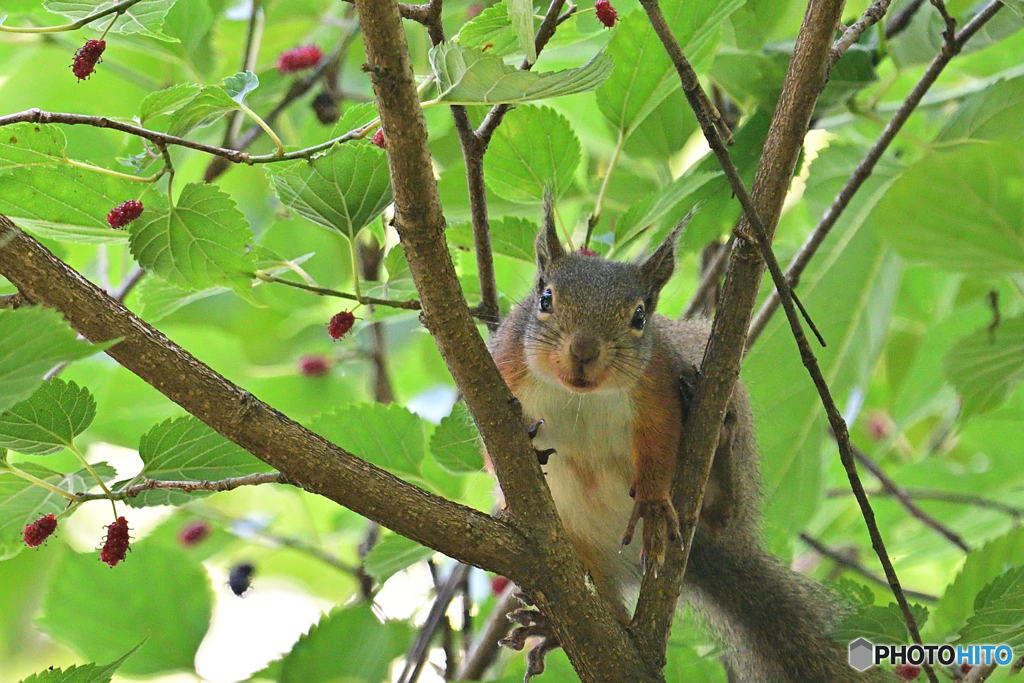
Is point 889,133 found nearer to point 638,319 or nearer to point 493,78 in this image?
point 638,319

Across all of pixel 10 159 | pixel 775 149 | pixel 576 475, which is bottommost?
pixel 10 159

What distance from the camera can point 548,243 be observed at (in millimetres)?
2047

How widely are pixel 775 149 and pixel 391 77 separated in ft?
2.59

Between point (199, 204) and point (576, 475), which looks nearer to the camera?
point (199, 204)

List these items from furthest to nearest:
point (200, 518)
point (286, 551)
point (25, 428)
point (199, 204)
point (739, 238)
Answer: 1. point (286, 551)
2. point (200, 518)
3. point (739, 238)
4. point (199, 204)
5. point (25, 428)

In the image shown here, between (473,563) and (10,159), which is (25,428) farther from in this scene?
(473,563)

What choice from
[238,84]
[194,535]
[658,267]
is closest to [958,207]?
[658,267]

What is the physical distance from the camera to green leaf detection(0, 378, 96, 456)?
141 centimetres

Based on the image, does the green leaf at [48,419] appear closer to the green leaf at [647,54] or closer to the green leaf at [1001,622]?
the green leaf at [647,54]

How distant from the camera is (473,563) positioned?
146 cm

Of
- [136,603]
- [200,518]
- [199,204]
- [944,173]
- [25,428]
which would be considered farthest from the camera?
[200,518]

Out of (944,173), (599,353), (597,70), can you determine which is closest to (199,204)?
(597,70)

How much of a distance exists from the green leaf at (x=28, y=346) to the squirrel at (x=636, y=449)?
3.37ft

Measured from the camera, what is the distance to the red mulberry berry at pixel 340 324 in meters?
1.77
